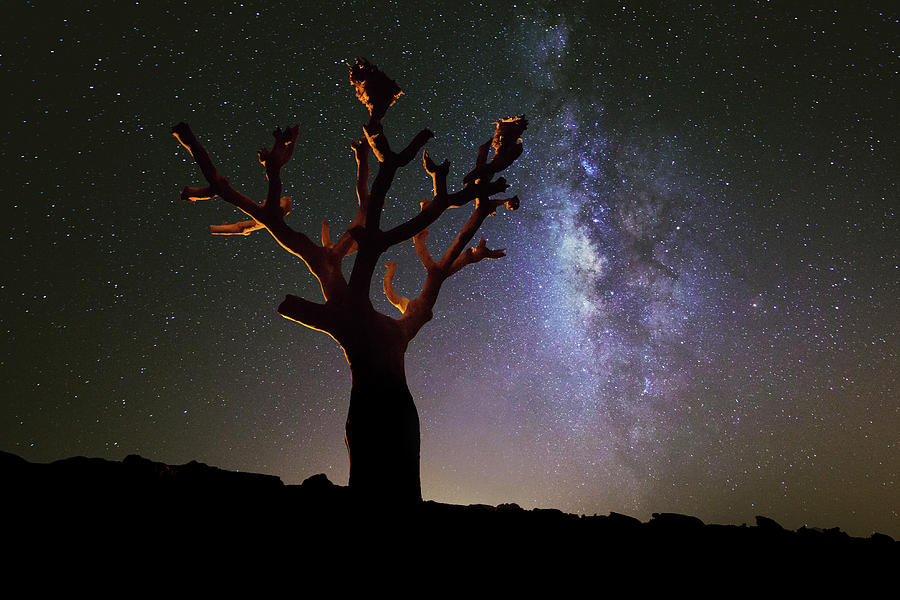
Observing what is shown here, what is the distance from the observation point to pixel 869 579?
303cm

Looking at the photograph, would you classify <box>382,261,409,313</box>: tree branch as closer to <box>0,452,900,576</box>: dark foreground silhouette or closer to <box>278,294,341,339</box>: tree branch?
<box>278,294,341,339</box>: tree branch

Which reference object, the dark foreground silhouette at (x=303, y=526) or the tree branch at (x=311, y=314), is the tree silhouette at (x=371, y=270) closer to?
the tree branch at (x=311, y=314)

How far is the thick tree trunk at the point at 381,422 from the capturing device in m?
6.11

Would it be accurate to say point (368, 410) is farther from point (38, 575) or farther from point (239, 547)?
point (38, 575)

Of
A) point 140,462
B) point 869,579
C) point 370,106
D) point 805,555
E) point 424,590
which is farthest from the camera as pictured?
point 370,106

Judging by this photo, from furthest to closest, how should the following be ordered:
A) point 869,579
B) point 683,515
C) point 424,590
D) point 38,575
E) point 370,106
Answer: point 370,106 → point 683,515 → point 869,579 → point 424,590 → point 38,575

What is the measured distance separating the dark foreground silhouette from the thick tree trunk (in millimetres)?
2209

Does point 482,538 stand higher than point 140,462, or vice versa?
point 140,462

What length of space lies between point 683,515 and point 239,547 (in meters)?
3.46

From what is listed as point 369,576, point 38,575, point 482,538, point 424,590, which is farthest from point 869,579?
point 38,575

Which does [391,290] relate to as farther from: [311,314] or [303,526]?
[303,526]

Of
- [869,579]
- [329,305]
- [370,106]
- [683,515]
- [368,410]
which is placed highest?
[370,106]

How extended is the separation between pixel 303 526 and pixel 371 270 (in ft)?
13.6

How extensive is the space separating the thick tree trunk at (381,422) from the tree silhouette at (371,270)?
13 mm
